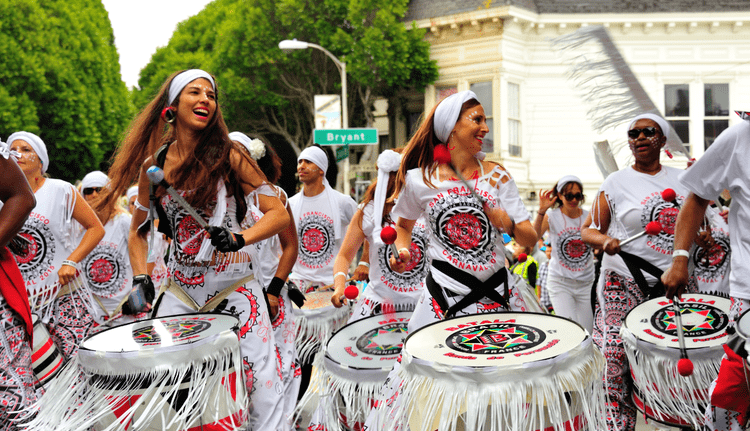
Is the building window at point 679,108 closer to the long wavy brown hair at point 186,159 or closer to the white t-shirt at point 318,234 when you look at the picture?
the white t-shirt at point 318,234

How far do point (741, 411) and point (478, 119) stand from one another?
1775 mm

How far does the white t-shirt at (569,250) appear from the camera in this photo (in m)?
8.34

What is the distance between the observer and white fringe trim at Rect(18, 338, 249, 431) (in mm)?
3254

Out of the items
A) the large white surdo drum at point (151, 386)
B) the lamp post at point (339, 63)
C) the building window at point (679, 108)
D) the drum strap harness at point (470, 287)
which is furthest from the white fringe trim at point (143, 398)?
the building window at point (679, 108)

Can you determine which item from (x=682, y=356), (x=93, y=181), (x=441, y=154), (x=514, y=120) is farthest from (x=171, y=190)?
(x=514, y=120)

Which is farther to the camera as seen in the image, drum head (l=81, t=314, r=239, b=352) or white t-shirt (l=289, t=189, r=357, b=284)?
white t-shirt (l=289, t=189, r=357, b=284)

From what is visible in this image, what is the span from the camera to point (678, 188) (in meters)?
5.62

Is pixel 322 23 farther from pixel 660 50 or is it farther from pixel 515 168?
pixel 660 50

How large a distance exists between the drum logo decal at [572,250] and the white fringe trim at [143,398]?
5525 mm

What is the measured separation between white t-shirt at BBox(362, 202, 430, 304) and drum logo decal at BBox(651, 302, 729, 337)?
65.3 inches


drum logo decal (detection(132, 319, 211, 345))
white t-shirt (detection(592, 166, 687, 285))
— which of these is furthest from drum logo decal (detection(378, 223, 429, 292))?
drum logo decal (detection(132, 319, 211, 345))

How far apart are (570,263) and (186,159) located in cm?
524

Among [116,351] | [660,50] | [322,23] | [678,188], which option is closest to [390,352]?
[116,351]

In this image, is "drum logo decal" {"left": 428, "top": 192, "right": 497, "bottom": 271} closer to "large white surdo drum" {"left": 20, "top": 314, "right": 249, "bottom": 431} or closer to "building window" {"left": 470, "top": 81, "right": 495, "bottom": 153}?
"large white surdo drum" {"left": 20, "top": 314, "right": 249, "bottom": 431}
